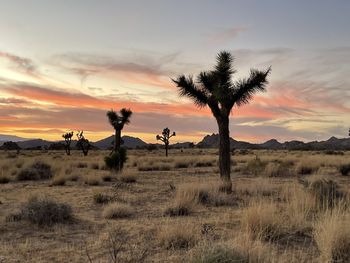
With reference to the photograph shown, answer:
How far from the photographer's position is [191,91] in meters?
19.7

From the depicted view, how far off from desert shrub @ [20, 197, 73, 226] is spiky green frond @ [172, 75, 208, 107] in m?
9.21

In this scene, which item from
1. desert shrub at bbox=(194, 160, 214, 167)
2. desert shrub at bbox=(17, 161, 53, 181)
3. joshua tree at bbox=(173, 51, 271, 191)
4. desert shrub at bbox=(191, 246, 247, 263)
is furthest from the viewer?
desert shrub at bbox=(194, 160, 214, 167)

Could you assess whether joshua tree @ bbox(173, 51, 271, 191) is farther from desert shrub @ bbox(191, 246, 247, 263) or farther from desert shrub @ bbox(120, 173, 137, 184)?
desert shrub @ bbox(191, 246, 247, 263)

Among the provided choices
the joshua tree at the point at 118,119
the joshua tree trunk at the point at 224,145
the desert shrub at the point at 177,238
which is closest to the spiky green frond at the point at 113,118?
the joshua tree at the point at 118,119

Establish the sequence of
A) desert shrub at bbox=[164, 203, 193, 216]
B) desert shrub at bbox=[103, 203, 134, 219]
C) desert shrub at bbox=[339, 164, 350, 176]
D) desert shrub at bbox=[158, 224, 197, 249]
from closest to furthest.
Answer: desert shrub at bbox=[158, 224, 197, 249], desert shrub at bbox=[103, 203, 134, 219], desert shrub at bbox=[164, 203, 193, 216], desert shrub at bbox=[339, 164, 350, 176]

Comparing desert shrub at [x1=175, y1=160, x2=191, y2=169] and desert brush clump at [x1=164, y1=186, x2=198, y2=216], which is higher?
desert shrub at [x1=175, y1=160, x2=191, y2=169]

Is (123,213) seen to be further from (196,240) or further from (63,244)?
(196,240)

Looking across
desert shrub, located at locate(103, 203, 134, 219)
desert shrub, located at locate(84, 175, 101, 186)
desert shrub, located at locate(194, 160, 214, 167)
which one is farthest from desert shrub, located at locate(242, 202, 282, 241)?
desert shrub, located at locate(194, 160, 214, 167)

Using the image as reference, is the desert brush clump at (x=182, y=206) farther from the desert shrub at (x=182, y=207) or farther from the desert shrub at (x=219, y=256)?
the desert shrub at (x=219, y=256)

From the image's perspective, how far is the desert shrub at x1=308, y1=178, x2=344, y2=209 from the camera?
1286 centimetres

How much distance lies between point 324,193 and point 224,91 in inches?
258

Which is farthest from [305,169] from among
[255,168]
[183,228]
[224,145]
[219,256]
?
[219,256]

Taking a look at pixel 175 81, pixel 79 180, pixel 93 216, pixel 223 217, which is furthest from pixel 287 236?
pixel 79 180

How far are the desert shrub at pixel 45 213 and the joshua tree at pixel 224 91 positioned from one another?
8.85 meters
